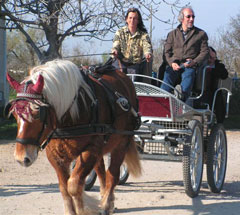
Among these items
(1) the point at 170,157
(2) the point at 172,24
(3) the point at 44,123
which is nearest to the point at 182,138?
(1) the point at 170,157

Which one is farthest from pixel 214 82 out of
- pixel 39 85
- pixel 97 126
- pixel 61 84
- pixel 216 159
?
pixel 39 85

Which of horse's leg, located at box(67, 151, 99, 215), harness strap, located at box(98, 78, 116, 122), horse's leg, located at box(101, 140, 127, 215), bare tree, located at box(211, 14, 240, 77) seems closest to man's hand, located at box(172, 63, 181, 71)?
horse's leg, located at box(101, 140, 127, 215)

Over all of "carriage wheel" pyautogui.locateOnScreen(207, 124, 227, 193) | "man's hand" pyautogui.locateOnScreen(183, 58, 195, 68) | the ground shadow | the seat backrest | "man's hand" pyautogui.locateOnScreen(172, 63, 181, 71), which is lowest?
the ground shadow

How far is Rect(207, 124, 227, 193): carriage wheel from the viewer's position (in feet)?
20.5

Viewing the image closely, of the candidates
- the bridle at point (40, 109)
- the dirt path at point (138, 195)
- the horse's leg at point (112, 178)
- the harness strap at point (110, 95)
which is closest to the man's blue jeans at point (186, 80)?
the dirt path at point (138, 195)

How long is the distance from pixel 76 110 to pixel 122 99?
79 cm

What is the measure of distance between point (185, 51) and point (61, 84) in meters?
2.94

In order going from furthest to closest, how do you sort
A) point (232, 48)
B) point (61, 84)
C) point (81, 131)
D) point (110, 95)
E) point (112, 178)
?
point (232, 48)
point (112, 178)
point (110, 95)
point (81, 131)
point (61, 84)

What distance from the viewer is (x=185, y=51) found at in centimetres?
657

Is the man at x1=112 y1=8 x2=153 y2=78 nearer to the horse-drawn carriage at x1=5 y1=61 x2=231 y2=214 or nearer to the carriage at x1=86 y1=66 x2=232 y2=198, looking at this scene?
the carriage at x1=86 y1=66 x2=232 y2=198

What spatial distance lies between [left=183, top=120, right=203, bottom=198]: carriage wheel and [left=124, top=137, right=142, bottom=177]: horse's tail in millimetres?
594

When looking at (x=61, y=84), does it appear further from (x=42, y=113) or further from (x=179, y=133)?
(x=179, y=133)

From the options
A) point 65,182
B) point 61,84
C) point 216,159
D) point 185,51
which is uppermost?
point 185,51

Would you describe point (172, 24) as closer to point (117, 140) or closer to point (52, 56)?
point (52, 56)
